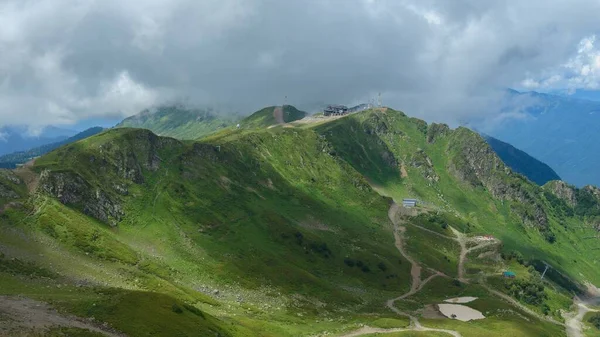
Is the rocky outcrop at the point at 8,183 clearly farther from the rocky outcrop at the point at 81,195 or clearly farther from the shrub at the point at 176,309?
the shrub at the point at 176,309

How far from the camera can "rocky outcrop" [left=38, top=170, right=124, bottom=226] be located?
561 feet

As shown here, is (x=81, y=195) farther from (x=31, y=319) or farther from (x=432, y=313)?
(x=432, y=313)

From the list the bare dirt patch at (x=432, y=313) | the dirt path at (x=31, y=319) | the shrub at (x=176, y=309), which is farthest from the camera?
the bare dirt patch at (x=432, y=313)

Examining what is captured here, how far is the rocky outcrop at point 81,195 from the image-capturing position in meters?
171

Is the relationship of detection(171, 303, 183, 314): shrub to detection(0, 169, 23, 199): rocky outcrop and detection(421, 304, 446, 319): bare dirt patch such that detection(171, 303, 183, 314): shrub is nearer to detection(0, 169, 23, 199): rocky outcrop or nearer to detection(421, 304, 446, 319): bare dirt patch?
detection(0, 169, 23, 199): rocky outcrop

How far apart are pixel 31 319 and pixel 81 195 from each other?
343ft

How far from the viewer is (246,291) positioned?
17075 centimetres

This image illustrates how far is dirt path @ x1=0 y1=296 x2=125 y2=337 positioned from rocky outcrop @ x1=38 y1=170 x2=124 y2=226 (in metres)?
82.3

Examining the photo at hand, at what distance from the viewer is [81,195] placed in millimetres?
179625

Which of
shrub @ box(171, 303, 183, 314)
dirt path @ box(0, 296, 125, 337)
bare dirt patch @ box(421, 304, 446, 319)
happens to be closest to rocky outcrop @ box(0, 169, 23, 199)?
dirt path @ box(0, 296, 125, 337)

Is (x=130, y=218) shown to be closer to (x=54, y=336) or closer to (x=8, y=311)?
(x=8, y=311)

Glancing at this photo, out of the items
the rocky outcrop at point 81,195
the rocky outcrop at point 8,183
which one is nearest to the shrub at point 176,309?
the rocky outcrop at point 8,183

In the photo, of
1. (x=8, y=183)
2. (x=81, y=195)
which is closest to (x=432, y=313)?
(x=81, y=195)

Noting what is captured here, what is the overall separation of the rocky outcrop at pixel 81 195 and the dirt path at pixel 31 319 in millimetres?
82292
